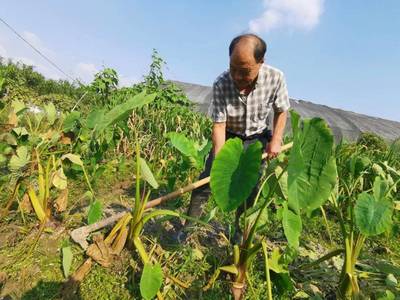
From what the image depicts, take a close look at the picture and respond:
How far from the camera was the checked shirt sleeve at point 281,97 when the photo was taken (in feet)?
6.75

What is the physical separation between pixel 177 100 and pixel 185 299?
11.1 feet

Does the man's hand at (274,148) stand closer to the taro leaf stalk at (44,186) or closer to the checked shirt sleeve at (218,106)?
the checked shirt sleeve at (218,106)

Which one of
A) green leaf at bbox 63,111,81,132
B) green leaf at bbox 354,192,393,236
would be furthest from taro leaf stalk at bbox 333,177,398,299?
green leaf at bbox 63,111,81,132

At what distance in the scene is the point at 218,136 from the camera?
2.03m

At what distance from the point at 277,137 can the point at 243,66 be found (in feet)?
1.52

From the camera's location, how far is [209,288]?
6.06ft

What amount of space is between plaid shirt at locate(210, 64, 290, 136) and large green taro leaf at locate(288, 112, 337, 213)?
0.81 meters

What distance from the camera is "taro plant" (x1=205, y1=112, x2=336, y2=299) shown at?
1.21m

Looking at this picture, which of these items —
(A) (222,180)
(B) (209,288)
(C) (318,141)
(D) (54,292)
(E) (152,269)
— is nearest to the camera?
(C) (318,141)

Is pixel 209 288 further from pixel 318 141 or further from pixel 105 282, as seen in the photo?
pixel 318 141

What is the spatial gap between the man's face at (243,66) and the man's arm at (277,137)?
310 millimetres

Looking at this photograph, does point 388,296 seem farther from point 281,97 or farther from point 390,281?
point 281,97

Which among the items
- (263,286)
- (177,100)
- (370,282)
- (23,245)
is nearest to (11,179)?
(23,245)

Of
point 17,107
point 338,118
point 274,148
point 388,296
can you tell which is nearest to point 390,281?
point 388,296
